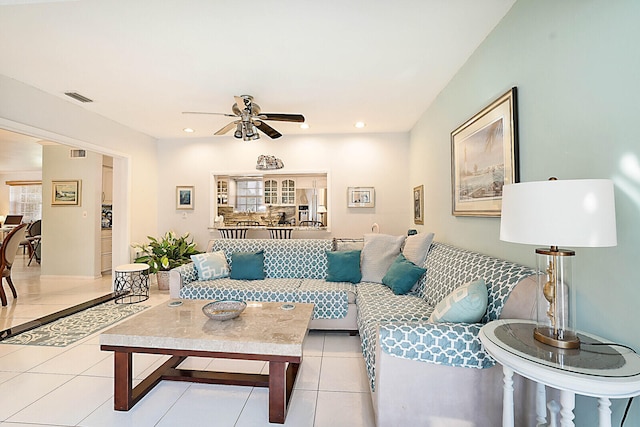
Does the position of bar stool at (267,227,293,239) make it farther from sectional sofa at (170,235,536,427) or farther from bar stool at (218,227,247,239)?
sectional sofa at (170,235,536,427)

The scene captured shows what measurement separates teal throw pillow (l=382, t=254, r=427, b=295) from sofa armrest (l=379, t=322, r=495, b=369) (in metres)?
1.33

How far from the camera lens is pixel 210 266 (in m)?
3.54

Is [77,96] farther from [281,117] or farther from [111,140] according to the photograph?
[281,117]

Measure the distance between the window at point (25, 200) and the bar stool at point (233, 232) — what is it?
860cm

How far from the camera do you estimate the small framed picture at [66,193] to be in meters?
5.82

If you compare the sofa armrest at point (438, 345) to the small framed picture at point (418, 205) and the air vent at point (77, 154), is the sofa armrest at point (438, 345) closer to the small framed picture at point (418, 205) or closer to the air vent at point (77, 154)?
the small framed picture at point (418, 205)

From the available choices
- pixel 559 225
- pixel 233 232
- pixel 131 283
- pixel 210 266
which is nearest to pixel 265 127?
pixel 210 266

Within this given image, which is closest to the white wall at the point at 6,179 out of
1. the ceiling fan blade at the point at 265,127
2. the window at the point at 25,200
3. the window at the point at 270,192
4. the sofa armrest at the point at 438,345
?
the window at the point at 25,200

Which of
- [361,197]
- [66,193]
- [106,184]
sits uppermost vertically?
[106,184]

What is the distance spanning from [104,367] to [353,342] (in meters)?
2.14

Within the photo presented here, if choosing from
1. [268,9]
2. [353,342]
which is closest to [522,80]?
[268,9]

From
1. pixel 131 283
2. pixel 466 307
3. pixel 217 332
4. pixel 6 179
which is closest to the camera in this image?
pixel 466 307

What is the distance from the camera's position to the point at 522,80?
198cm

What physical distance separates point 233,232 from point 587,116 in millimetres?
5377
